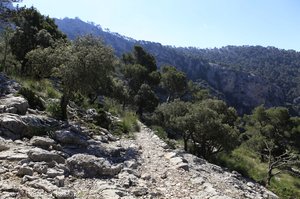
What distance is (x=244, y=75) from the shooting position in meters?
191

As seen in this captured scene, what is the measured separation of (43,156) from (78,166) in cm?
159

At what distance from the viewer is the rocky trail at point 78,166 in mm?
13039

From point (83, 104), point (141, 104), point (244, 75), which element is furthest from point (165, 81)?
point (244, 75)

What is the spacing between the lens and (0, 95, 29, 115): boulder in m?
19.8

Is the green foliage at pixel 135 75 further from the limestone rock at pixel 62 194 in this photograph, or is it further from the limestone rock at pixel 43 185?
the limestone rock at pixel 62 194

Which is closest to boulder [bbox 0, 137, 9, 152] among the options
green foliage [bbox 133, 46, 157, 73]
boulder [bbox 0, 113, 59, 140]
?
boulder [bbox 0, 113, 59, 140]

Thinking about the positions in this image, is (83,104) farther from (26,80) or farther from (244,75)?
(244,75)

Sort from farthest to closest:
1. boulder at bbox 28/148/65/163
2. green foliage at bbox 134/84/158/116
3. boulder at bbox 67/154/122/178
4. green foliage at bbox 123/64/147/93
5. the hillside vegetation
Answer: green foliage at bbox 123/64/147/93 < green foliage at bbox 134/84/158/116 < the hillside vegetation < boulder at bbox 67/154/122/178 < boulder at bbox 28/148/65/163

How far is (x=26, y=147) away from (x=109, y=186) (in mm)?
4135

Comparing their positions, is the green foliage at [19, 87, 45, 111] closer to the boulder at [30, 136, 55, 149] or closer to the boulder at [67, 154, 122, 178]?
the boulder at [30, 136, 55, 149]

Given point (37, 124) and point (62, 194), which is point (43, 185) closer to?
point (62, 194)

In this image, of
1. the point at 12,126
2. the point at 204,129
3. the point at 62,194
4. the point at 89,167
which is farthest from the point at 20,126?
the point at 204,129

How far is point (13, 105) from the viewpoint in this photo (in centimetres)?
2027

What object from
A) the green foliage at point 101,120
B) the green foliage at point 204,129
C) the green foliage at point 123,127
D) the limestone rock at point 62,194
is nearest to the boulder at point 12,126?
the limestone rock at point 62,194
